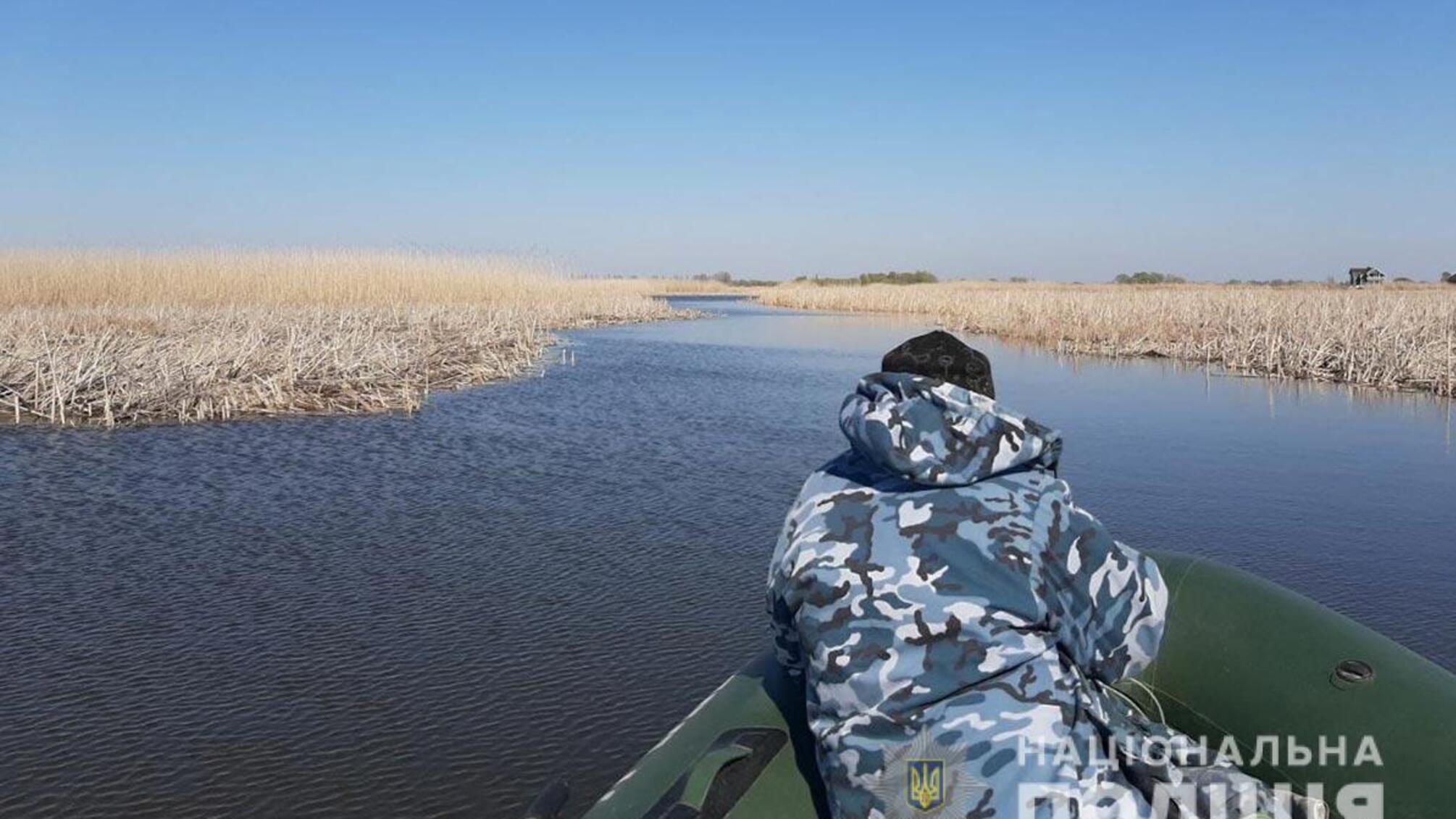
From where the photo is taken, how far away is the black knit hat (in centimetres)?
192

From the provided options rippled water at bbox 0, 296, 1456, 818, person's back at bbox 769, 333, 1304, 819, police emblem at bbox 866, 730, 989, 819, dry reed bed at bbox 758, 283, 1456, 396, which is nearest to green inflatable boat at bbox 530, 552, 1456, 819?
person's back at bbox 769, 333, 1304, 819

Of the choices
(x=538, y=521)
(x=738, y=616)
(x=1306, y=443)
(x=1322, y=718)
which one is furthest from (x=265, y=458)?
(x=1306, y=443)

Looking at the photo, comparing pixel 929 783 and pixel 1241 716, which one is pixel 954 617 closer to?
pixel 929 783

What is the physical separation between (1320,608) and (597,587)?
10.7 ft

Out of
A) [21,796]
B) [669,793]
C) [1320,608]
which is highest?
[1320,608]

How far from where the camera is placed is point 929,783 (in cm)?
172

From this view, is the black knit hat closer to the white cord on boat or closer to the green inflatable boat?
the green inflatable boat

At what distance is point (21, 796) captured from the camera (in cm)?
307

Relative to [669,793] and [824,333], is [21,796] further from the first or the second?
[824,333]

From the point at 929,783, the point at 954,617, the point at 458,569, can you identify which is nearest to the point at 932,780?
the point at 929,783

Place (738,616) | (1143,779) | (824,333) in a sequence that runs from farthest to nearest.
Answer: (824,333)
(738,616)
(1143,779)

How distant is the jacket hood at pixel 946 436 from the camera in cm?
177

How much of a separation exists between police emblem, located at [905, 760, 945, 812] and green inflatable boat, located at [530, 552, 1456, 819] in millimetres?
362

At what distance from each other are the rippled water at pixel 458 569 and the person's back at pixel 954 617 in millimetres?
1665
